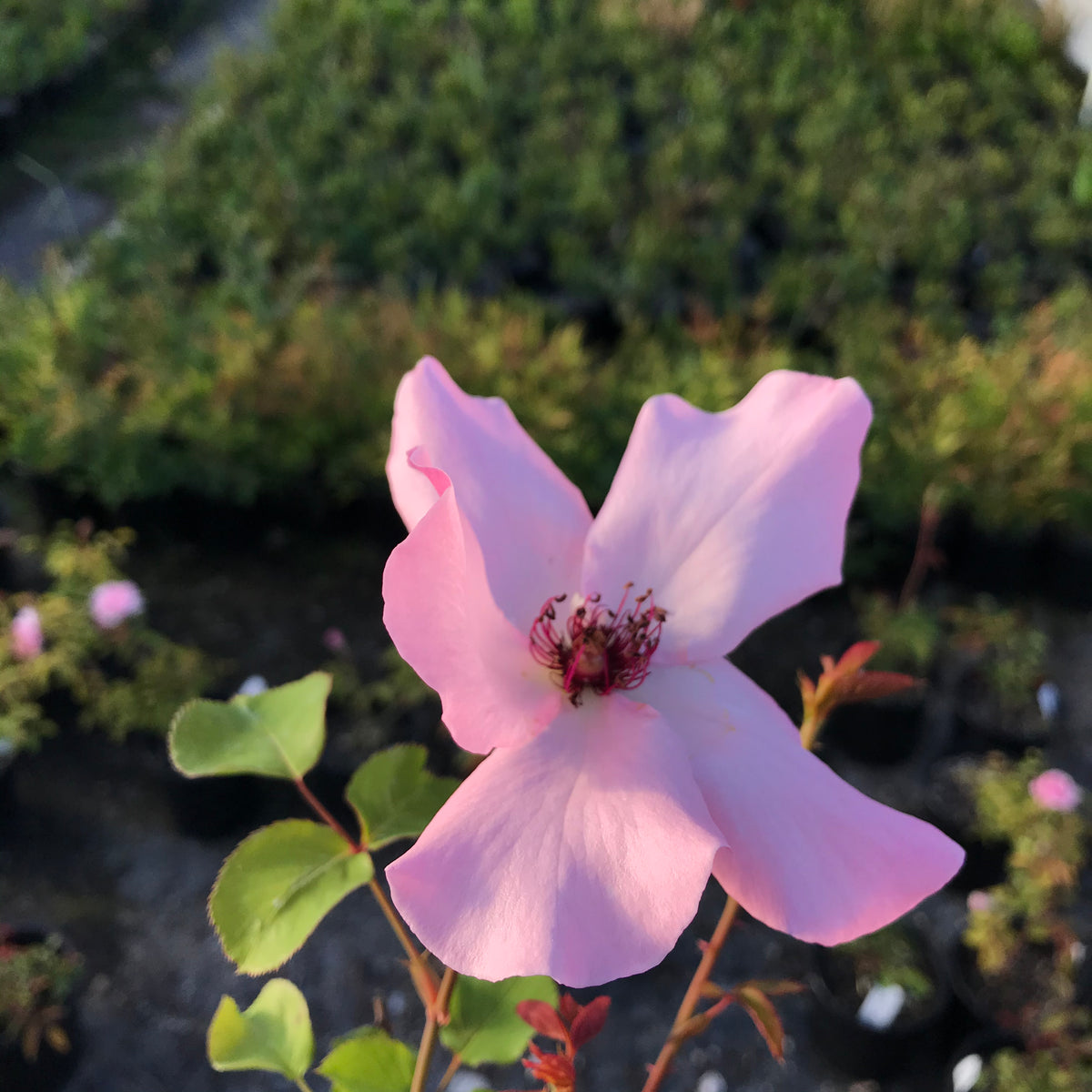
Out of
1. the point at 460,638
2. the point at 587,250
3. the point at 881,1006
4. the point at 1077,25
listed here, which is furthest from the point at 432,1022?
the point at 1077,25

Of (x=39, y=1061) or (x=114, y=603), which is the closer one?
(x=39, y=1061)

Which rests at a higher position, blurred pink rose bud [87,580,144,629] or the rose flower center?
the rose flower center

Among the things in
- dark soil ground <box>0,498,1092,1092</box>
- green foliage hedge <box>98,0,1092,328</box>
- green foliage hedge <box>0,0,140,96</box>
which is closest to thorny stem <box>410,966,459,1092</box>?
dark soil ground <box>0,498,1092,1092</box>

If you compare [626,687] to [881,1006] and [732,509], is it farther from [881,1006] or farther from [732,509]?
[881,1006]

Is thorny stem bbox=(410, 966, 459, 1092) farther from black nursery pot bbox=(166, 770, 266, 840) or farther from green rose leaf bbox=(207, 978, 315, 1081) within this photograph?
black nursery pot bbox=(166, 770, 266, 840)

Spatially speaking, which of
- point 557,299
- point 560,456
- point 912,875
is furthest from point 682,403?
point 557,299

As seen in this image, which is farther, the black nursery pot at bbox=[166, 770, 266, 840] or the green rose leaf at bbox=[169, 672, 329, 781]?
the black nursery pot at bbox=[166, 770, 266, 840]

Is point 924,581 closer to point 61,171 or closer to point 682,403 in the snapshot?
point 682,403
